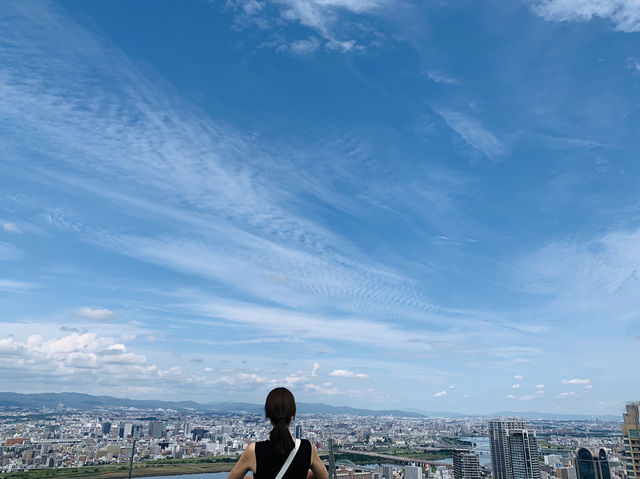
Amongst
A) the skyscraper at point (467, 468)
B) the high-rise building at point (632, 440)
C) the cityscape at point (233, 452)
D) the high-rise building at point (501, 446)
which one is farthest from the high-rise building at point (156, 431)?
the high-rise building at point (632, 440)

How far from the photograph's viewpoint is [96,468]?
12.0 m

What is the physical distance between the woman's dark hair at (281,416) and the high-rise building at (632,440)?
488 inches

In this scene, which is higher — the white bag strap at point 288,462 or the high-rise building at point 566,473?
the white bag strap at point 288,462

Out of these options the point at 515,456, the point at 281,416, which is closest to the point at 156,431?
the point at 515,456

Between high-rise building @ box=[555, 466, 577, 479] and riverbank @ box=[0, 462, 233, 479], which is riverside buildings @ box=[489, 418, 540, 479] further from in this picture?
riverbank @ box=[0, 462, 233, 479]

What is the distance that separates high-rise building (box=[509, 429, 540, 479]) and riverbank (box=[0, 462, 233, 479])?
35.1ft

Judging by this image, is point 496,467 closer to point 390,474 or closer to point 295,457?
point 390,474

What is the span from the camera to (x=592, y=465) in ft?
40.7

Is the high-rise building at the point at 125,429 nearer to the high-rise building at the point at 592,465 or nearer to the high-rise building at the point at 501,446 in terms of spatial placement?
the high-rise building at the point at 501,446

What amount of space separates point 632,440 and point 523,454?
5.43 meters

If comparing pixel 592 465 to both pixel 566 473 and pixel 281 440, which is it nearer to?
pixel 566 473

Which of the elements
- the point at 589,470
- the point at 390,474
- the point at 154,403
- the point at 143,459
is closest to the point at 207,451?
the point at 143,459

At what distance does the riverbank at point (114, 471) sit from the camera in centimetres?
1027

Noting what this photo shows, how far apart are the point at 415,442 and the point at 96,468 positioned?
24.9 meters
